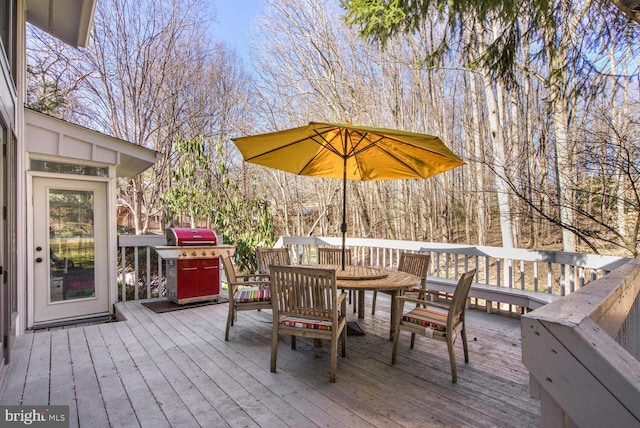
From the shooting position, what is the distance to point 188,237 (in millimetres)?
4578

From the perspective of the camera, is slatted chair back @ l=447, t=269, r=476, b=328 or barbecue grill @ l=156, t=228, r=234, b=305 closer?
slatted chair back @ l=447, t=269, r=476, b=328

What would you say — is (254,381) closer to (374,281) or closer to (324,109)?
(374,281)

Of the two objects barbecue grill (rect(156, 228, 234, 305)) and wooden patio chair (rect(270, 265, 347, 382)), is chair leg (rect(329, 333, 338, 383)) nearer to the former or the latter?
wooden patio chair (rect(270, 265, 347, 382))

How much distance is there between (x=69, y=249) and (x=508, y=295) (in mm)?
5407

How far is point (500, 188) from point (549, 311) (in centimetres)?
548

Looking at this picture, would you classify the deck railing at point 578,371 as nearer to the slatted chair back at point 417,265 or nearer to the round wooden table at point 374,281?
the round wooden table at point 374,281

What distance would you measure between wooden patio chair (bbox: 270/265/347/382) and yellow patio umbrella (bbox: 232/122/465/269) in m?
1.09

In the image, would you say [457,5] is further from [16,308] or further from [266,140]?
[16,308]

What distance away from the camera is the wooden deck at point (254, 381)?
1997mm

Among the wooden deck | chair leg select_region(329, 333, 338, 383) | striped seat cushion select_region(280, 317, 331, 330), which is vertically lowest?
the wooden deck

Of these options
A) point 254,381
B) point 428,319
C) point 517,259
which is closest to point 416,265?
point 517,259

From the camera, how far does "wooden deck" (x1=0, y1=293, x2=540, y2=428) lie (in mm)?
1997

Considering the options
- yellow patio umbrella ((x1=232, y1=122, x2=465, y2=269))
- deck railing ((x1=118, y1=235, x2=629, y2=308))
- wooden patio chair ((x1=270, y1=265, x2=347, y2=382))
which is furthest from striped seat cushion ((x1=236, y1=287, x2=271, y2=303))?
deck railing ((x1=118, y1=235, x2=629, y2=308))

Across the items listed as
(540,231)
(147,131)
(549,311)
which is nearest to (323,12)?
(147,131)
